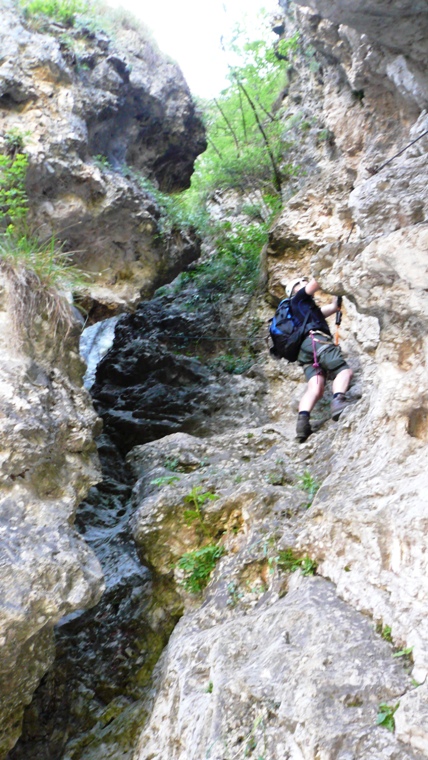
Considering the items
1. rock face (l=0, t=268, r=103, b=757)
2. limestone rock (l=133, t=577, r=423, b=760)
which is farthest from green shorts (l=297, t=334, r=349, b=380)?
limestone rock (l=133, t=577, r=423, b=760)

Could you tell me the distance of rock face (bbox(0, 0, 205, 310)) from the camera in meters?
6.81

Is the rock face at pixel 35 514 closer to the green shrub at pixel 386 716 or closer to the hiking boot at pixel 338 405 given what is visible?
the green shrub at pixel 386 716

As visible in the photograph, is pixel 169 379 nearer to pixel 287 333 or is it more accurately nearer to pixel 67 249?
pixel 67 249

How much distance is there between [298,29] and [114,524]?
844cm

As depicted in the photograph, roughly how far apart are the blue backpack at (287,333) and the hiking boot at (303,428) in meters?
0.77

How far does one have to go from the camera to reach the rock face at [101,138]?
6812 mm

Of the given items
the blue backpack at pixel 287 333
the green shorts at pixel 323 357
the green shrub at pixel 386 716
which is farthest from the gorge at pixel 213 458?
the blue backpack at pixel 287 333

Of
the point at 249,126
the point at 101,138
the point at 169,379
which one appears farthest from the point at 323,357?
the point at 249,126

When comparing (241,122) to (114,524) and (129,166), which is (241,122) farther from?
(114,524)

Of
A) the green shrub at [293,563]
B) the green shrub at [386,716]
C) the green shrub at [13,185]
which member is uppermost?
the green shrub at [13,185]

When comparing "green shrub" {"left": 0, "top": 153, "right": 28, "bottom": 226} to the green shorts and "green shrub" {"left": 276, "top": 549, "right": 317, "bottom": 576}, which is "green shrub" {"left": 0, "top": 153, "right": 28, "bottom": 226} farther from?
"green shrub" {"left": 276, "top": 549, "right": 317, "bottom": 576}

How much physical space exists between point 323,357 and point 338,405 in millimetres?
588

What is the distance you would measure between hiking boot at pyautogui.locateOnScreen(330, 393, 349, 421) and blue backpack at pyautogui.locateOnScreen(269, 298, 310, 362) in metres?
0.76

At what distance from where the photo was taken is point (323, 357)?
6227 millimetres
